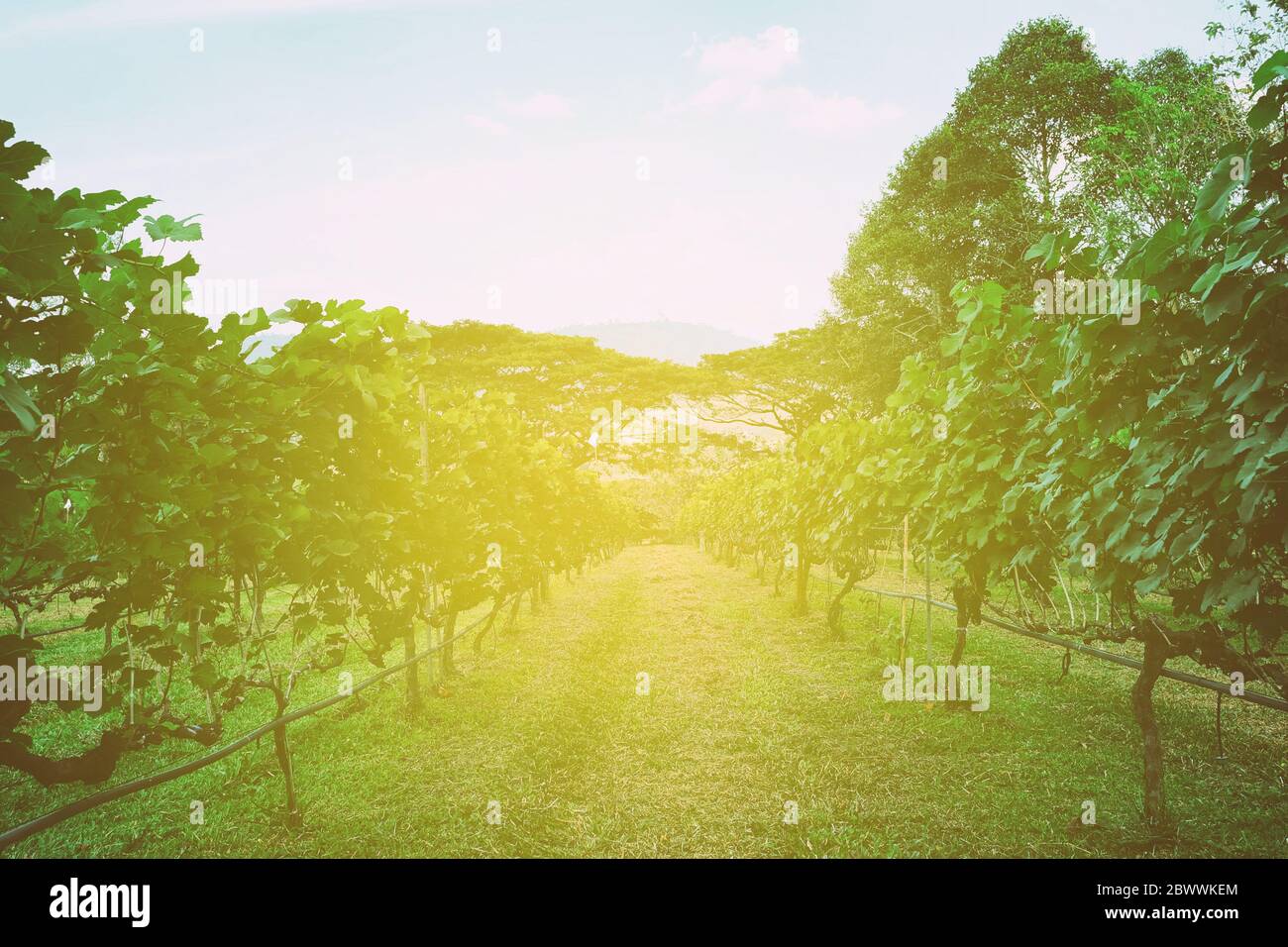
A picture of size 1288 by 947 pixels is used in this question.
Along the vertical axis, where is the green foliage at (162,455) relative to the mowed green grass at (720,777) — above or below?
above

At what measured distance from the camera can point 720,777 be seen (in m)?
6.15

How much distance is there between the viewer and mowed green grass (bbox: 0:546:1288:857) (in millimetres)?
4812

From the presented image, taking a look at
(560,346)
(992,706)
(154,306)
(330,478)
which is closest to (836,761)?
(992,706)

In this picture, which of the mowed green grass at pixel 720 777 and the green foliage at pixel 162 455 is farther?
the mowed green grass at pixel 720 777

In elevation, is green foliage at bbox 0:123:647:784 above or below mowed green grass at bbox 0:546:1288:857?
above

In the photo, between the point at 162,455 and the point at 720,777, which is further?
the point at 720,777

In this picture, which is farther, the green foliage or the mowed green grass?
the mowed green grass

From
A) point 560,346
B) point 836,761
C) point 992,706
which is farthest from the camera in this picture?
point 560,346

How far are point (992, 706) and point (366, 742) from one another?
6584 millimetres

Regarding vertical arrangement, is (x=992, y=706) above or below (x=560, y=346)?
below

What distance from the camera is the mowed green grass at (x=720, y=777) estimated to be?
481 cm

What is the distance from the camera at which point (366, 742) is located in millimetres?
6914
